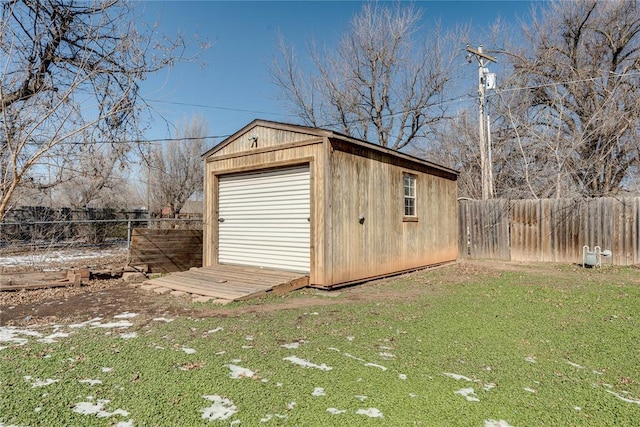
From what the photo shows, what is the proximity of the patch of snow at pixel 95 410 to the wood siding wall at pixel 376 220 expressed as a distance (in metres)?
4.41

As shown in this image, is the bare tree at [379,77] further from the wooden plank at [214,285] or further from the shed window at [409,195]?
the wooden plank at [214,285]

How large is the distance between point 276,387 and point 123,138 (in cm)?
352

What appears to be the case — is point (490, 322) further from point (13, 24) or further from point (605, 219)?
point (605, 219)

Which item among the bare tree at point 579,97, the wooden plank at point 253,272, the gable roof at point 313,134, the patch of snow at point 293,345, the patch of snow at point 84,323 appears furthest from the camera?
the bare tree at point 579,97

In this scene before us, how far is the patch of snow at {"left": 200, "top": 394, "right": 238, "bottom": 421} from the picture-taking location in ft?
7.68

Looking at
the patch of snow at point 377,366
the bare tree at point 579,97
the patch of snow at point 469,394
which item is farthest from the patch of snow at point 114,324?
the bare tree at point 579,97

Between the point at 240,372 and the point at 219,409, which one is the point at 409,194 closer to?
the point at 240,372

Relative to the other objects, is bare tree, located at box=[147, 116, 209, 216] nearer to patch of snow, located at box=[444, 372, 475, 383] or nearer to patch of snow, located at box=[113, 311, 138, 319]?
patch of snow, located at box=[113, 311, 138, 319]

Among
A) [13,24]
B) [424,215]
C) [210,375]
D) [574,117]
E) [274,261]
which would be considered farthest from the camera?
[574,117]

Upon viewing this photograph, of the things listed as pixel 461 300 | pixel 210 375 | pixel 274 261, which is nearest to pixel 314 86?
pixel 274 261

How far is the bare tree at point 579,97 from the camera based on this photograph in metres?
12.6

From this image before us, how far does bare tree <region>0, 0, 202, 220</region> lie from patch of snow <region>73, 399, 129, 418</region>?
102 inches

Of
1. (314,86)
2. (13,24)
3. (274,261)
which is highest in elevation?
(314,86)

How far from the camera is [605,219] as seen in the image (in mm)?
9812
